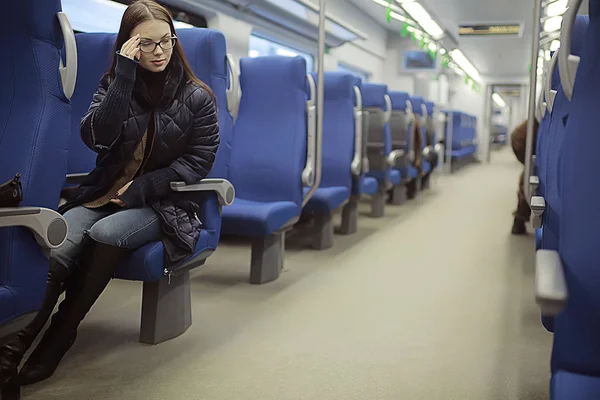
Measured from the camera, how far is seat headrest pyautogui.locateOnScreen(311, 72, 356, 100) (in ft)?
17.2

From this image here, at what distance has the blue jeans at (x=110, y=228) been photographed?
232 centimetres

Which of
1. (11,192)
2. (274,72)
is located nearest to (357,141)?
(274,72)

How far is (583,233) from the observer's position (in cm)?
119

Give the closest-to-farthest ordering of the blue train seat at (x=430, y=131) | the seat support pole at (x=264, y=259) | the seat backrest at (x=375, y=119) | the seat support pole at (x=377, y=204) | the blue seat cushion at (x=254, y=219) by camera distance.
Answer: the blue seat cushion at (x=254, y=219) < the seat support pole at (x=264, y=259) < the seat backrest at (x=375, y=119) < the seat support pole at (x=377, y=204) < the blue train seat at (x=430, y=131)

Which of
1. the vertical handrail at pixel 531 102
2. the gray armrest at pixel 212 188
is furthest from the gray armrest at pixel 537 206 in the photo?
the gray armrest at pixel 212 188

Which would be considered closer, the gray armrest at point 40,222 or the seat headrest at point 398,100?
the gray armrest at point 40,222

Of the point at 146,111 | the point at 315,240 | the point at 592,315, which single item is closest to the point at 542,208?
the point at 592,315

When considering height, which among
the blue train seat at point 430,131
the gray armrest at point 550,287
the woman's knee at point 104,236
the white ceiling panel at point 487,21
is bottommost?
the woman's knee at point 104,236

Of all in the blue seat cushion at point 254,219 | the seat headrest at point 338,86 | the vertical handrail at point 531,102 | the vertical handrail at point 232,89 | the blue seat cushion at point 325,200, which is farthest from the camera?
the seat headrest at point 338,86

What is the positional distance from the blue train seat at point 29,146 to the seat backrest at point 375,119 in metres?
4.88

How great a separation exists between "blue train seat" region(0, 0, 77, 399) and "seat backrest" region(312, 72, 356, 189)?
144 inches

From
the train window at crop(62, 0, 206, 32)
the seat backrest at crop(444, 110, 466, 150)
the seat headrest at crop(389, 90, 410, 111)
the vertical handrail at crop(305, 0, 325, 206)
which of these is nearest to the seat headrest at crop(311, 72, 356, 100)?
the vertical handrail at crop(305, 0, 325, 206)

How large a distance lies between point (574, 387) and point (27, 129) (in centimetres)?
141

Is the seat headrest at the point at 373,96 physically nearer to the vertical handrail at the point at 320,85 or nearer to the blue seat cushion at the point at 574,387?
the vertical handrail at the point at 320,85
